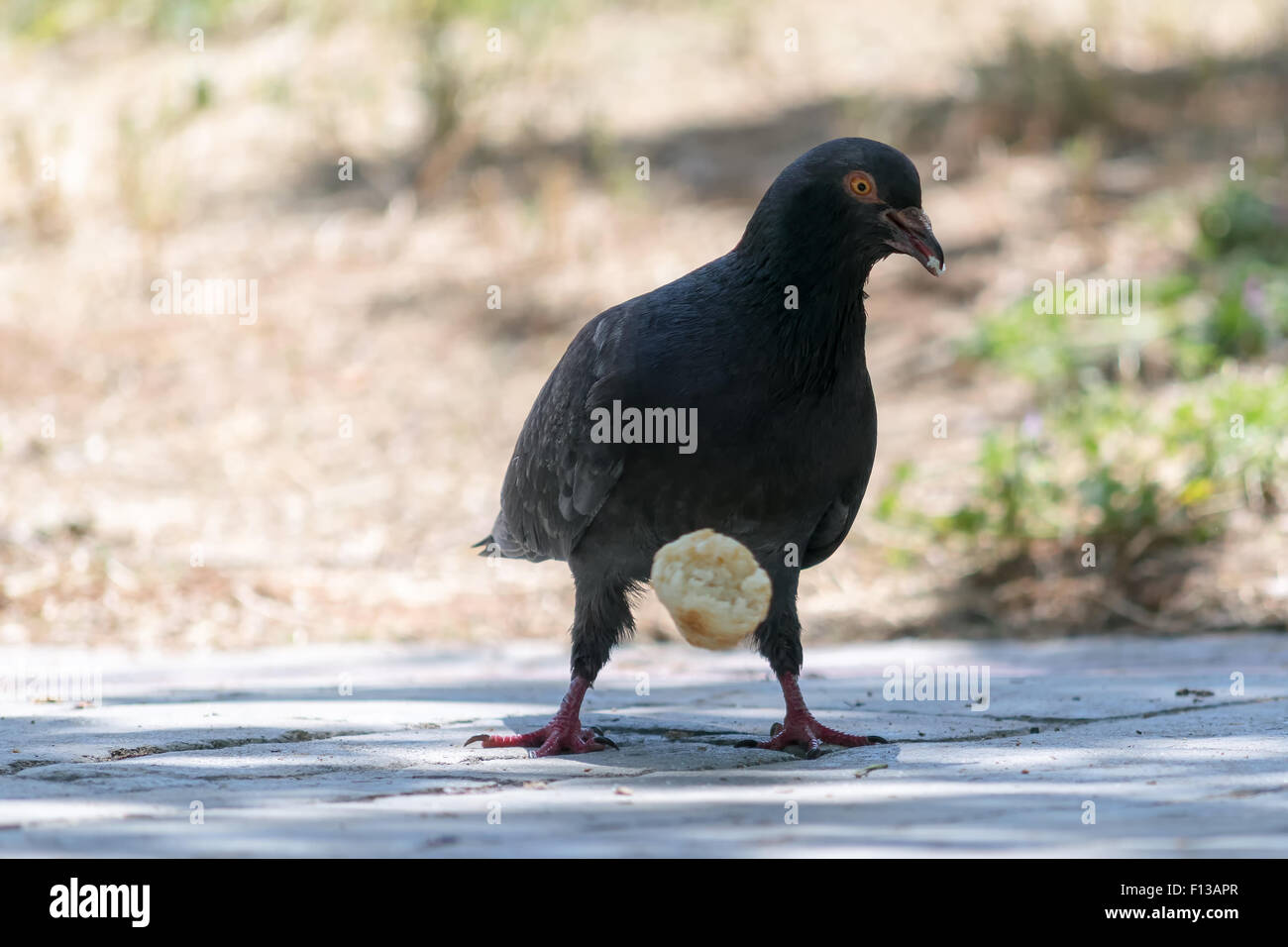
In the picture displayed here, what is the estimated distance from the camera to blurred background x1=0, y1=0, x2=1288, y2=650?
6367 millimetres

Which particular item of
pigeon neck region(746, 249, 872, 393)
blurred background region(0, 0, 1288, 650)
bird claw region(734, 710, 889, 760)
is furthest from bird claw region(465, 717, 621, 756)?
blurred background region(0, 0, 1288, 650)

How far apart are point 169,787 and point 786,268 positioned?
1744mm

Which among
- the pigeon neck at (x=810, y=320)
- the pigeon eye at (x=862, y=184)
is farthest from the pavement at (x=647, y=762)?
the pigeon eye at (x=862, y=184)

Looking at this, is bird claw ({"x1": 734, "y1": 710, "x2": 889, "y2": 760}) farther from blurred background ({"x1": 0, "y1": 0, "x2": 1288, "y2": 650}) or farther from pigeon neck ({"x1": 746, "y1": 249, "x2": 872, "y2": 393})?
A: blurred background ({"x1": 0, "y1": 0, "x2": 1288, "y2": 650})

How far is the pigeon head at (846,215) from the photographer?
3512 mm

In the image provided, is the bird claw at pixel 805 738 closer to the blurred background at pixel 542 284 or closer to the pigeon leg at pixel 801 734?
the pigeon leg at pixel 801 734

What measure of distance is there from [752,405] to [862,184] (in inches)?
21.9

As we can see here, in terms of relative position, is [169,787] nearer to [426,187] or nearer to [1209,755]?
[1209,755]

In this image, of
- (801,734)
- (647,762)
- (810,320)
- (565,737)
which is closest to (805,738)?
(801,734)

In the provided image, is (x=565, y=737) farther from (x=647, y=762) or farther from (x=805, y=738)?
(x=805, y=738)

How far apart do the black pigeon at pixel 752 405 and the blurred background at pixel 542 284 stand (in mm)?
2544

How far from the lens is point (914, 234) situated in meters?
3.52

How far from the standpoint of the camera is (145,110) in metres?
12.0
